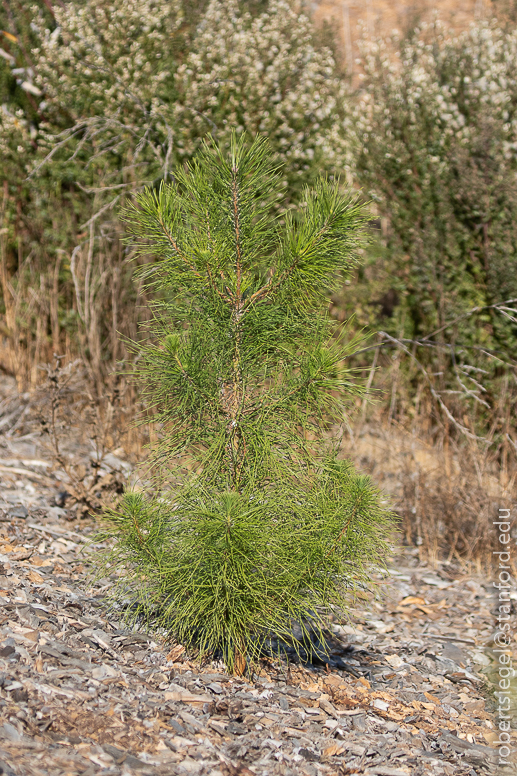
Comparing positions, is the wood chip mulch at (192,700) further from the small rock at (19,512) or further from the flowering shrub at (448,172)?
the flowering shrub at (448,172)

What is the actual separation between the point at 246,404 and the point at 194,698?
37.4 inches

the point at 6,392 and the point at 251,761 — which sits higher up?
the point at 6,392

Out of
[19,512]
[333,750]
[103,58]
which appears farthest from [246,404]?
[103,58]

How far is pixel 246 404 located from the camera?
8.01 feet

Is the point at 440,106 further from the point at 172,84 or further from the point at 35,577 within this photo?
the point at 35,577

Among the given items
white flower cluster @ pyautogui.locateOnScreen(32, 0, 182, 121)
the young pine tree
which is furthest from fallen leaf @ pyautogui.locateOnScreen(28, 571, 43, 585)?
white flower cluster @ pyautogui.locateOnScreen(32, 0, 182, 121)

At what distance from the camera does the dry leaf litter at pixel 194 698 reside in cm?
187

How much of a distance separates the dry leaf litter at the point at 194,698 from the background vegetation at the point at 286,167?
1967 mm

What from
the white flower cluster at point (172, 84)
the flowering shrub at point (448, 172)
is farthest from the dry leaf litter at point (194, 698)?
the white flower cluster at point (172, 84)

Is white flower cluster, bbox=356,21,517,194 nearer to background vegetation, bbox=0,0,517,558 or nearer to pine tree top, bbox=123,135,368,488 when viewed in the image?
background vegetation, bbox=0,0,517,558

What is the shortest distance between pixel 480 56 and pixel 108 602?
605 centimetres

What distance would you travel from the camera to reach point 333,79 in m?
7.79

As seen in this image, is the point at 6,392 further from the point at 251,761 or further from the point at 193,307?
the point at 251,761

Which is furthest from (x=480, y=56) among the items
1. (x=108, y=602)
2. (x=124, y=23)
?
(x=108, y=602)
